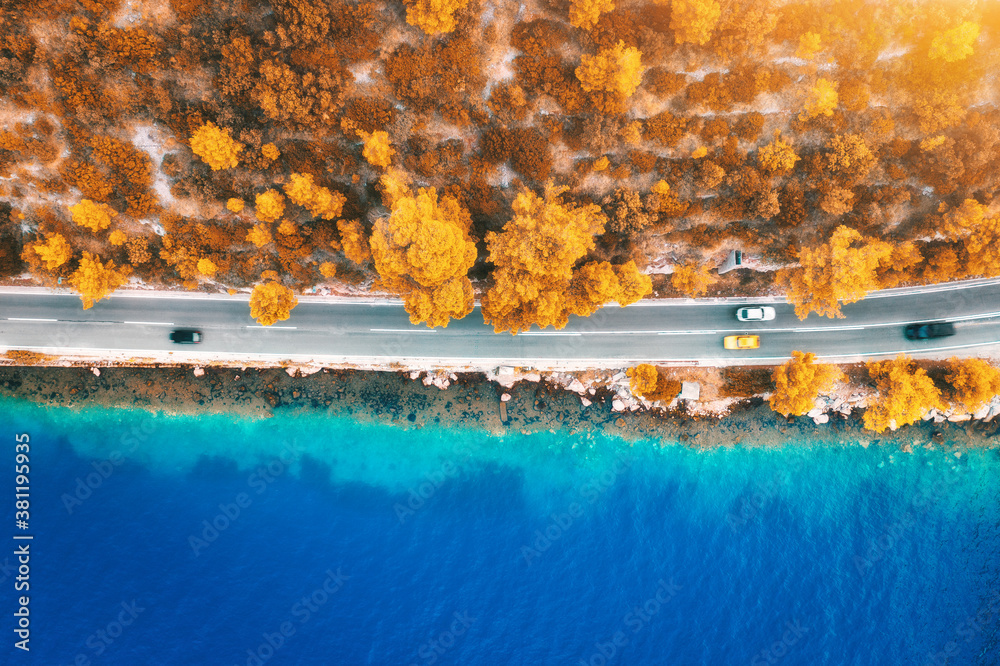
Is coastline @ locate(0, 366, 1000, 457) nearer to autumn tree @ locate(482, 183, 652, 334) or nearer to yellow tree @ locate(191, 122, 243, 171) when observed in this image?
autumn tree @ locate(482, 183, 652, 334)

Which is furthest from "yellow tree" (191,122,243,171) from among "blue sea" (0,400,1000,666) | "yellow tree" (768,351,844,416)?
"yellow tree" (768,351,844,416)

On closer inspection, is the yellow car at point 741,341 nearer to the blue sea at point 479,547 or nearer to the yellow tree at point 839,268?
the yellow tree at point 839,268

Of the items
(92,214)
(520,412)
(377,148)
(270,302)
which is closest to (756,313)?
(520,412)

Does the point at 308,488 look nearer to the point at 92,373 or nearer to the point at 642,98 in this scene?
the point at 92,373

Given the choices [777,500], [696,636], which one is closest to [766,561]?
[777,500]

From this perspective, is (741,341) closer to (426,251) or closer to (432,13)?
(426,251)

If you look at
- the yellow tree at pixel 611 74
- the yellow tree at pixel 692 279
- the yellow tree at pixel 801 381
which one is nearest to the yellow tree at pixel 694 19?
the yellow tree at pixel 611 74
